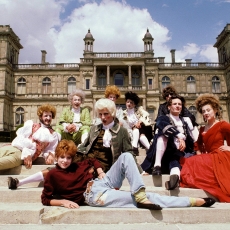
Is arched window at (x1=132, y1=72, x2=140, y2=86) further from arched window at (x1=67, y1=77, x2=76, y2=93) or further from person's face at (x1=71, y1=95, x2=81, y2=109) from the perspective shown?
person's face at (x1=71, y1=95, x2=81, y2=109)

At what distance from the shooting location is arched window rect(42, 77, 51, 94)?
30812 mm

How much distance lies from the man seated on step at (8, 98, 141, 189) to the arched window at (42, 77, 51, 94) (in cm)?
2853

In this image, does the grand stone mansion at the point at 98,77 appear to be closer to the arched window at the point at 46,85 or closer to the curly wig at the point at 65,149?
the arched window at the point at 46,85

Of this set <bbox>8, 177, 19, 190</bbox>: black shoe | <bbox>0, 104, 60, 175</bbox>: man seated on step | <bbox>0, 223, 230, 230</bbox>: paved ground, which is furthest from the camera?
<bbox>0, 104, 60, 175</bbox>: man seated on step

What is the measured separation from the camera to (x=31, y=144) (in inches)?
159

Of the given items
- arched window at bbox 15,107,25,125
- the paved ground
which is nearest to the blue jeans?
the paved ground

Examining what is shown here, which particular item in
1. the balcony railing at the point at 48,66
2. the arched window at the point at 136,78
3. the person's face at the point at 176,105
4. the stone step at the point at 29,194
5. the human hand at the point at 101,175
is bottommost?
the stone step at the point at 29,194

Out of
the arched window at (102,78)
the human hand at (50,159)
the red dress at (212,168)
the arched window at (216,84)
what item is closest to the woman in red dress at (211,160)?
the red dress at (212,168)

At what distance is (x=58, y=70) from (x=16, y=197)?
2898 centimetres

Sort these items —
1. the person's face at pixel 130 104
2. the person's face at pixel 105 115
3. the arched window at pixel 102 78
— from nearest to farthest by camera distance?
the person's face at pixel 105 115, the person's face at pixel 130 104, the arched window at pixel 102 78

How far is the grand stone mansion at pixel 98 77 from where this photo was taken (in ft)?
95.2

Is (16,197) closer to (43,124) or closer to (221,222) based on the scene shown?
(43,124)

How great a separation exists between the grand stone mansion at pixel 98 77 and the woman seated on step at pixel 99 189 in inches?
1024

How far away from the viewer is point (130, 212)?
8.45ft
